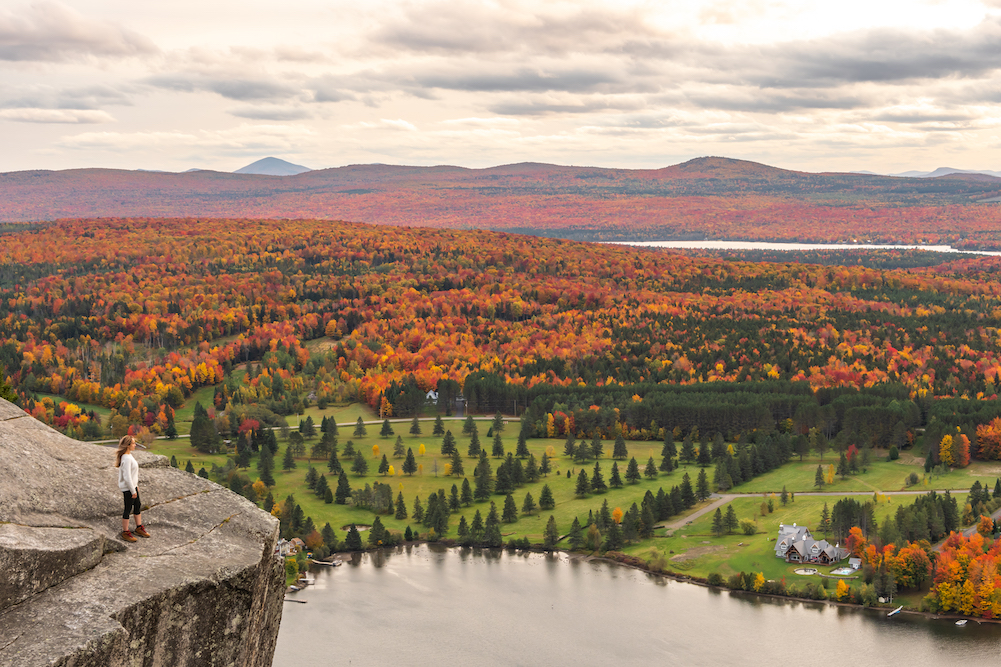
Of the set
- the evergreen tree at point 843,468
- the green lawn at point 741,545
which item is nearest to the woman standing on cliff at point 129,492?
the green lawn at point 741,545

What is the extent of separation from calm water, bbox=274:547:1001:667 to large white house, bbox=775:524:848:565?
9.64 metres

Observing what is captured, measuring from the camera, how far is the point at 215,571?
53.0 ft

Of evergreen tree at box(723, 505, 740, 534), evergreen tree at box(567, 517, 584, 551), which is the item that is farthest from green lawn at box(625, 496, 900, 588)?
evergreen tree at box(567, 517, 584, 551)

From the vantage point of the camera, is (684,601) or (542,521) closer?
(684,601)

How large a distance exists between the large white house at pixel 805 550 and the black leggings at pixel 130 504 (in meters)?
86.8

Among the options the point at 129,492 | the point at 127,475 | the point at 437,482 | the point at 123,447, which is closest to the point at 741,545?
the point at 437,482

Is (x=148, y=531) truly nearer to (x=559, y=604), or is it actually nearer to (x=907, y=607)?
(x=559, y=604)

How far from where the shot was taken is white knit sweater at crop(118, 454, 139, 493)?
1669 centimetres

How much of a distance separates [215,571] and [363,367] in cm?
17052

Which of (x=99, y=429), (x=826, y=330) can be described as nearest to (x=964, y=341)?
(x=826, y=330)

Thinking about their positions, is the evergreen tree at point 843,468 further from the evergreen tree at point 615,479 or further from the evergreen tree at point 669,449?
the evergreen tree at point 615,479

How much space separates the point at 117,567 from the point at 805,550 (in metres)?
88.9

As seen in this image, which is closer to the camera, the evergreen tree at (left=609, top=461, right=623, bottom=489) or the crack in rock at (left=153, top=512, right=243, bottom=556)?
the crack in rock at (left=153, top=512, right=243, bottom=556)

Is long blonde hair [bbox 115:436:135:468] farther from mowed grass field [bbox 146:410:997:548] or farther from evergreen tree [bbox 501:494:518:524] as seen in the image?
evergreen tree [bbox 501:494:518:524]
